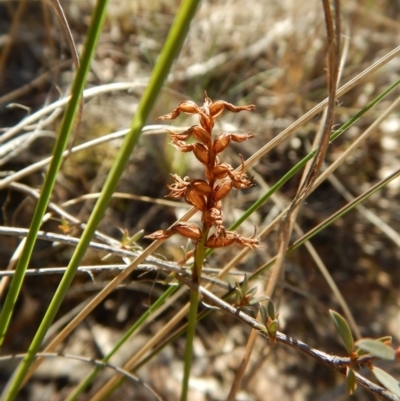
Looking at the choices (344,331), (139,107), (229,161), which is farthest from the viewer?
(229,161)

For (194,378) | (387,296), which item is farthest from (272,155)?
(194,378)

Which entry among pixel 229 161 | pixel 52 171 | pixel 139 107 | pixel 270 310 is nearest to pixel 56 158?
pixel 52 171

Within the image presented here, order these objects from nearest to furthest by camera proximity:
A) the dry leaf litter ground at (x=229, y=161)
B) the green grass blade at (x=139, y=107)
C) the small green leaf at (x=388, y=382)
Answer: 1. the green grass blade at (x=139, y=107)
2. the small green leaf at (x=388, y=382)
3. the dry leaf litter ground at (x=229, y=161)

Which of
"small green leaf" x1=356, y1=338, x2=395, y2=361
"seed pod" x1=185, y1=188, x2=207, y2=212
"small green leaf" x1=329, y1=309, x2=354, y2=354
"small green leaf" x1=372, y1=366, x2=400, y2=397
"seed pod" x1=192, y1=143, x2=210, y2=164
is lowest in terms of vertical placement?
"small green leaf" x1=372, y1=366, x2=400, y2=397

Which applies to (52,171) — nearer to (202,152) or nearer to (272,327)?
(202,152)

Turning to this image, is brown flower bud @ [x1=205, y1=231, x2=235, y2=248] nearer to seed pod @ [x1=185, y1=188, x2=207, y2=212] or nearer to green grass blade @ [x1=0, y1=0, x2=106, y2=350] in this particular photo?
seed pod @ [x1=185, y1=188, x2=207, y2=212]

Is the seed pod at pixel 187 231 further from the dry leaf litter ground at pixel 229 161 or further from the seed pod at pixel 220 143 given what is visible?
the dry leaf litter ground at pixel 229 161

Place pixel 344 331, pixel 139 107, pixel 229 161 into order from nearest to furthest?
pixel 139 107 → pixel 344 331 → pixel 229 161

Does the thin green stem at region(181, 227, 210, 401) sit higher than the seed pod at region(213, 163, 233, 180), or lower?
lower

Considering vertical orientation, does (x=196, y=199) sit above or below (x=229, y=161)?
below

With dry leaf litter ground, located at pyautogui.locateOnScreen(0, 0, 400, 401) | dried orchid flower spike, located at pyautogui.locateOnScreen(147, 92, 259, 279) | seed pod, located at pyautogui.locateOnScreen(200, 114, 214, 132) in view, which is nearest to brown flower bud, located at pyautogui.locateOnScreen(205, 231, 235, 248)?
dried orchid flower spike, located at pyautogui.locateOnScreen(147, 92, 259, 279)

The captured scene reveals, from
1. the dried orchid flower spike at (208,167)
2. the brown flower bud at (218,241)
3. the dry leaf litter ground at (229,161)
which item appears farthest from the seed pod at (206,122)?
the dry leaf litter ground at (229,161)
